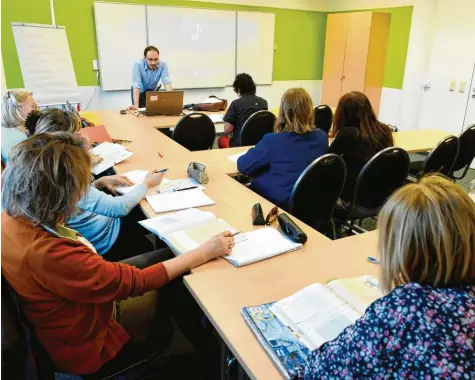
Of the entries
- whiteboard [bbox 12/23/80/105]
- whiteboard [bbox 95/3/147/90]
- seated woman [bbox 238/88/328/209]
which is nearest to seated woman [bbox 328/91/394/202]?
seated woman [bbox 238/88/328/209]

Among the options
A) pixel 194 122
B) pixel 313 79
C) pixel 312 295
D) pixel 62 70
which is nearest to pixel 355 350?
pixel 312 295

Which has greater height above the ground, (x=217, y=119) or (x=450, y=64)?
(x=450, y=64)

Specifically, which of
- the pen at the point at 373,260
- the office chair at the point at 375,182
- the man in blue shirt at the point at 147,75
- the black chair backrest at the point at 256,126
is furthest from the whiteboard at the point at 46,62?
the pen at the point at 373,260

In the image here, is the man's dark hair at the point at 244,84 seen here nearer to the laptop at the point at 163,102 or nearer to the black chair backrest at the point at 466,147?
the laptop at the point at 163,102

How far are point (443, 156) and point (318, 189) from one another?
4.67 feet

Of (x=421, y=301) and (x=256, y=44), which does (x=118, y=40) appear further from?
(x=421, y=301)

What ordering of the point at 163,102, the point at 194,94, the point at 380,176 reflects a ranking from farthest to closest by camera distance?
the point at 194,94 → the point at 163,102 → the point at 380,176

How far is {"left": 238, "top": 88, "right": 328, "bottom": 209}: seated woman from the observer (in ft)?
7.75

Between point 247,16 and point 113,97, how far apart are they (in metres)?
2.64

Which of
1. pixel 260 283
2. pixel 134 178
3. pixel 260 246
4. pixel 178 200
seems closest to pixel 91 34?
pixel 134 178

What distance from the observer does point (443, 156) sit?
3062 mm

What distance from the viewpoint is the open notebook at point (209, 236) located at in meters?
1.49

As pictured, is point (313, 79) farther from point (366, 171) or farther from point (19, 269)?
point (19, 269)

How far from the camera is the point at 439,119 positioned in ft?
18.7
